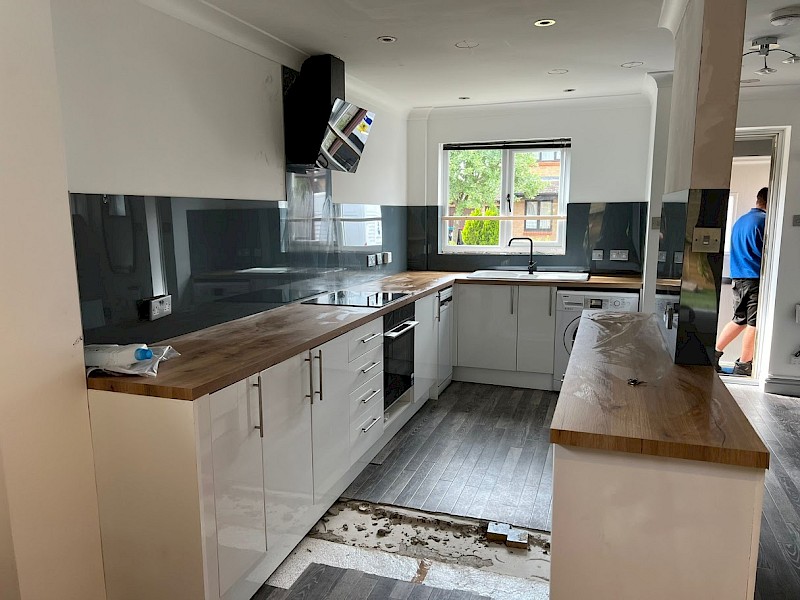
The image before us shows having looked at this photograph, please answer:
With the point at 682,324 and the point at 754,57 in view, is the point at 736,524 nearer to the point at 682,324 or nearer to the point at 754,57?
the point at 682,324

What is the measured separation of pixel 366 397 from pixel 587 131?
10.0 feet

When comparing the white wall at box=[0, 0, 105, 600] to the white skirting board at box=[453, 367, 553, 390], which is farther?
the white skirting board at box=[453, 367, 553, 390]

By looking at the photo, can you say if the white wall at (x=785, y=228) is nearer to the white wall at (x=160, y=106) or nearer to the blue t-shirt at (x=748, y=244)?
the blue t-shirt at (x=748, y=244)

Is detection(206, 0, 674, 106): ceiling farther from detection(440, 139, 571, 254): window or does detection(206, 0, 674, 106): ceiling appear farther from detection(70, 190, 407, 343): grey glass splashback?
detection(70, 190, 407, 343): grey glass splashback

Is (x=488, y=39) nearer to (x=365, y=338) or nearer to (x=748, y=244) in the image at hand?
(x=365, y=338)

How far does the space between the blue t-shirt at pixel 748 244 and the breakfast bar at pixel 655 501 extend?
145 inches

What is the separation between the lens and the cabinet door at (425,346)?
389 centimetres

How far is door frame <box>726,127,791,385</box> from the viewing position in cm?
437

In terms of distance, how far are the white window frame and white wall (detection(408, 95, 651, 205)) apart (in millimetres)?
138

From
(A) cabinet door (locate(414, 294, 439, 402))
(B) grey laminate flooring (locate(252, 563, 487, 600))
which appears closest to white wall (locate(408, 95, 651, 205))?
(A) cabinet door (locate(414, 294, 439, 402))

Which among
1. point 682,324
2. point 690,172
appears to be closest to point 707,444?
point 682,324

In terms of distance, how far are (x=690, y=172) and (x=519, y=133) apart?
298 centimetres

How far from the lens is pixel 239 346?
2330 mm

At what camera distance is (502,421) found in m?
3.92
